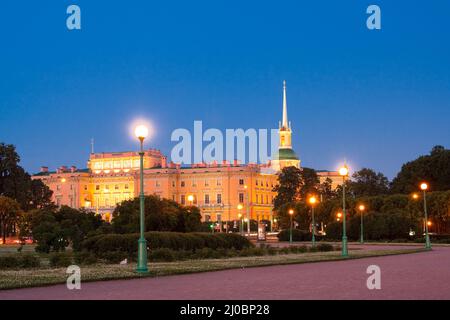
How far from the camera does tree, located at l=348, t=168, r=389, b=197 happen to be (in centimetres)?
14038

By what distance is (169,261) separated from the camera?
108ft

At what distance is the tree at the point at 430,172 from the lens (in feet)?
358

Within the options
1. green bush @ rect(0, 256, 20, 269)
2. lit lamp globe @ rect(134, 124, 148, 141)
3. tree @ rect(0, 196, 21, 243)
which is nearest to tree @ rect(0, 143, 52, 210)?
tree @ rect(0, 196, 21, 243)

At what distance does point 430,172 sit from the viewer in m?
111

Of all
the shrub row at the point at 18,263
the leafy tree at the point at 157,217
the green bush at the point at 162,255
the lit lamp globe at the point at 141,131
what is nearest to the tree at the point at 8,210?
the leafy tree at the point at 157,217

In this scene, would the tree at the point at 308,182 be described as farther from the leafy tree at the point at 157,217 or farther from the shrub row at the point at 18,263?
the shrub row at the point at 18,263

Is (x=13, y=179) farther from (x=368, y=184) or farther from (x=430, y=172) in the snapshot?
(x=368, y=184)

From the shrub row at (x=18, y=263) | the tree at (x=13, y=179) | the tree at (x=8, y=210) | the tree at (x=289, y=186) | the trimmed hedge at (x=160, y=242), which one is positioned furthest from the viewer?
the tree at (x=289, y=186)

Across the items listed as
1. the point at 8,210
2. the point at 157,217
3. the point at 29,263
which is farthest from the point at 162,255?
the point at 8,210

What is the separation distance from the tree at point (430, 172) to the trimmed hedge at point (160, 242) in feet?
231

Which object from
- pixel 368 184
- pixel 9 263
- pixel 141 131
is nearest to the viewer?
pixel 141 131

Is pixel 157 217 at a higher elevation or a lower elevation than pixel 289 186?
lower

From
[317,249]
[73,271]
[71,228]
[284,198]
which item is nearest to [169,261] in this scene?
[73,271]

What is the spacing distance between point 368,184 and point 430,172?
31.5 meters
